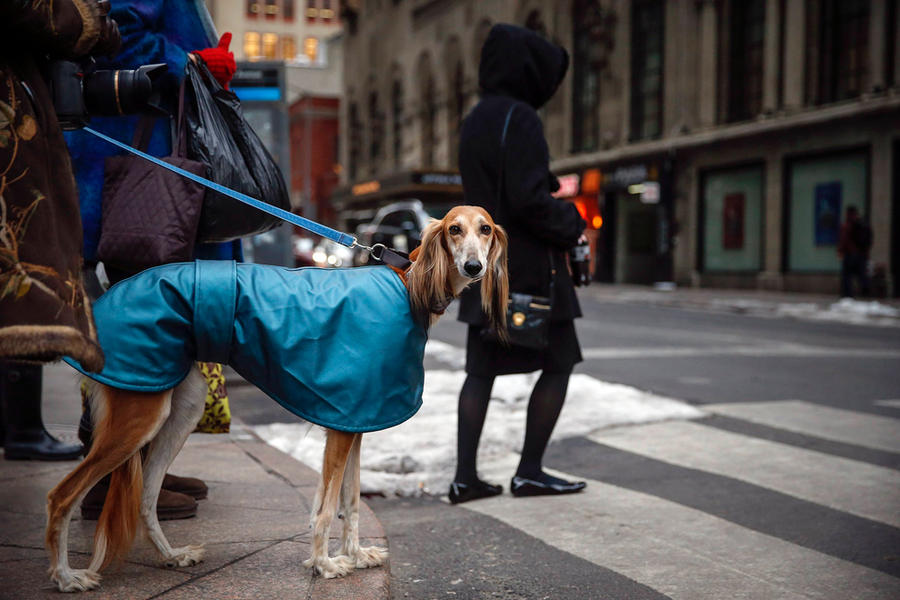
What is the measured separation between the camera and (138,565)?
3.00 meters

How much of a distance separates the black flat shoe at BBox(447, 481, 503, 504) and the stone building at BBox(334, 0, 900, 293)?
14.0 meters

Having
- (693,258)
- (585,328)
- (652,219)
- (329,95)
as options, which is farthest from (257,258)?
(329,95)

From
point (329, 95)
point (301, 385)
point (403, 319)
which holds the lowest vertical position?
point (301, 385)

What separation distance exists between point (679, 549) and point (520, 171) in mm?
1837

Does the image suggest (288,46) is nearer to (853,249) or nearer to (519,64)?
(853,249)

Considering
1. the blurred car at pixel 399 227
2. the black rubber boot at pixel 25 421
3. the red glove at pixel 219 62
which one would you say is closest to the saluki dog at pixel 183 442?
the red glove at pixel 219 62

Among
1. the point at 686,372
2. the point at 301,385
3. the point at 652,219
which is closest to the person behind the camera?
the point at 301,385

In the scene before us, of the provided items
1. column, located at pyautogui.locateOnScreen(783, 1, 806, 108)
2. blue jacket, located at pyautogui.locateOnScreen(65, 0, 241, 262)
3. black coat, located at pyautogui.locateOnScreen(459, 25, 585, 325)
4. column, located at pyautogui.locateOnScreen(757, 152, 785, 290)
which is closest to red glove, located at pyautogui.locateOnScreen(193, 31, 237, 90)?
blue jacket, located at pyautogui.locateOnScreen(65, 0, 241, 262)

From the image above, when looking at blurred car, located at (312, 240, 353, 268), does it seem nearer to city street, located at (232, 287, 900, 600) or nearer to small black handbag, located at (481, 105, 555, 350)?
city street, located at (232, 287, 900, 600)

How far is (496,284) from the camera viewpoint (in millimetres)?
3166

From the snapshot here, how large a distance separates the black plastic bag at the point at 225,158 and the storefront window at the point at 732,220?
972 inches

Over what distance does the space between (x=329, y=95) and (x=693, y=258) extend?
154 ft

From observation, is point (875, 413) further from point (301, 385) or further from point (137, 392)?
point (137, 392)

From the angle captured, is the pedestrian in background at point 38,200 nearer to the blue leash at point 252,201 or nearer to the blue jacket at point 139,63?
the blue leash at point 252,201
